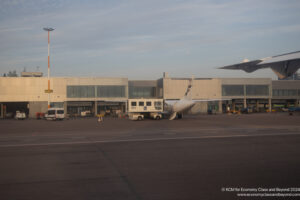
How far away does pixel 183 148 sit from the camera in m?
13.0

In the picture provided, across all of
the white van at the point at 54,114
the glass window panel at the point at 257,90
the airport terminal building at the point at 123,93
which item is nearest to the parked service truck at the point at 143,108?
the white van at the point at 54,114

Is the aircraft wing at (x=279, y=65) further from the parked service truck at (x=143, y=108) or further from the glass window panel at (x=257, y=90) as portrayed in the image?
the glass window panel at (x=257, y=90)

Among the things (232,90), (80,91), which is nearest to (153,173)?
(80,91)

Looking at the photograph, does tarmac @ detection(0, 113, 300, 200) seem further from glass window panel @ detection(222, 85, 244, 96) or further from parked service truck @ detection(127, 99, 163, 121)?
glass window panel @ detection(222, 85, 244, 96)

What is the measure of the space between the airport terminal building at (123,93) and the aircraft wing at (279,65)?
159ft

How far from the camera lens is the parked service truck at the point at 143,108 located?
4000cm

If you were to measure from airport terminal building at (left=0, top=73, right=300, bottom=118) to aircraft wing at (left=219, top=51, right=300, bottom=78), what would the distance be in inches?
1912

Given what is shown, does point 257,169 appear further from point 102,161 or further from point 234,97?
point 234,97

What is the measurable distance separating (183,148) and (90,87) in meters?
57.6

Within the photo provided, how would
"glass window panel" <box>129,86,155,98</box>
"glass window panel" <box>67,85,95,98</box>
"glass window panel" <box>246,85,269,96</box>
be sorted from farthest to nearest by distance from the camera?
"glass window panel" <box>246,85,269,96</box> < "glass window panel" <box>129,86,155,98</box> < "glass window panel" <box>67,85,95,98</box>

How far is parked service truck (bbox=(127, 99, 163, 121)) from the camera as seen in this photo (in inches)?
1575

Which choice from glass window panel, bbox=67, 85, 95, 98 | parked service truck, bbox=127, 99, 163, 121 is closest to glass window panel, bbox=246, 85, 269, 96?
glass window panel, bbox=67, 85, 95, 98

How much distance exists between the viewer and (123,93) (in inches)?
2758

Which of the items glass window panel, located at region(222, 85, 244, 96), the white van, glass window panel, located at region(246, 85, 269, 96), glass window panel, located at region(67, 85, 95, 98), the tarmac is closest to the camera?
the tarmac
